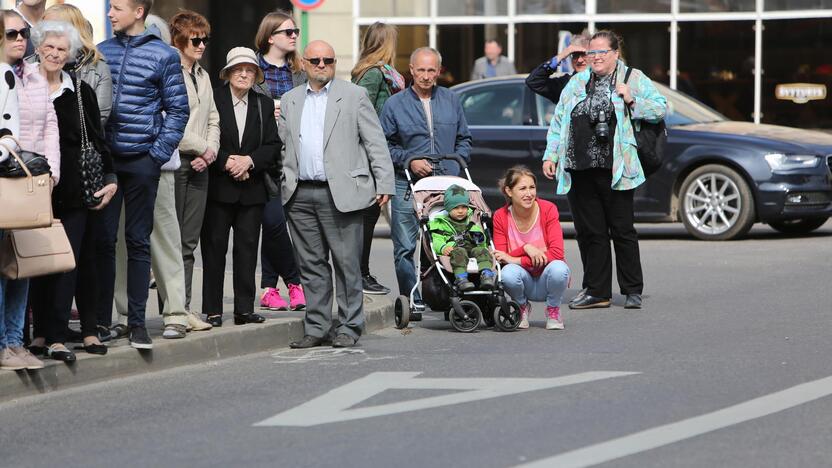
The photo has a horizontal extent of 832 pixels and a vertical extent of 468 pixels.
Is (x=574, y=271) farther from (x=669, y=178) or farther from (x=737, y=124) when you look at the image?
(x=737, y=124)

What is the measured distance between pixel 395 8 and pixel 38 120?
1818 cm

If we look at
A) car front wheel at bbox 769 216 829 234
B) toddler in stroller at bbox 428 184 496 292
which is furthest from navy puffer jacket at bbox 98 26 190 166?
car front wheel at bbox 769 216 829 234

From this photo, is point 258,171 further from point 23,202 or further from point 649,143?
point 649,143

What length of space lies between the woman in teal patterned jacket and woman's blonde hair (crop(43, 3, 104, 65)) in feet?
12.4

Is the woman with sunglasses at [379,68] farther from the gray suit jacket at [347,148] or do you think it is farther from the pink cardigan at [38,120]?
the pink cardigan at [38,120]

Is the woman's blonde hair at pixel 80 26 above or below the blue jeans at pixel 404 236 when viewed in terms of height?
above

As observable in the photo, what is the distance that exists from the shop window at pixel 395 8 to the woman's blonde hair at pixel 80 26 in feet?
56.8

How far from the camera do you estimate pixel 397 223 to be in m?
11.0

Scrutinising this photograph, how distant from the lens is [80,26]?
8.57m

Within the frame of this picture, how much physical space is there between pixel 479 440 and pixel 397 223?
4515 mm

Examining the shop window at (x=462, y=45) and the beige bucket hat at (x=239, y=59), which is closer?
the beige bucket hat at (x=239, y=59)

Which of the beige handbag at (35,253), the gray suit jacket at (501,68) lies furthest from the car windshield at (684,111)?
the beige handbag at (35,253)

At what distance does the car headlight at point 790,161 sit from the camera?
1562cm

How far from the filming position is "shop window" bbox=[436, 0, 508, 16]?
25359 mm
